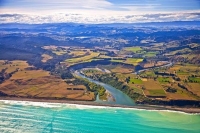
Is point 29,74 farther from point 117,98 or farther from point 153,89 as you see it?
point 153,89

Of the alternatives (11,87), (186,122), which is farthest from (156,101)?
(11,87)

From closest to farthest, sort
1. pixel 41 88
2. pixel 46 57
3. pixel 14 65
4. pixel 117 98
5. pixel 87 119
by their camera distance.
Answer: pixel 87 119, pixel 117 98, pixel 41 88, pixel 14 65, pixel 46 57

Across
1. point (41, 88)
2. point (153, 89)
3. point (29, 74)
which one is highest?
point (29, 74)

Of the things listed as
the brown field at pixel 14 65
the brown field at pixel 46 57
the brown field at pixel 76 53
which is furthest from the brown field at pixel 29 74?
the brown field at pixel 76 53

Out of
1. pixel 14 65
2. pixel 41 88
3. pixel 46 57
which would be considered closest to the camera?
pixel 41 88

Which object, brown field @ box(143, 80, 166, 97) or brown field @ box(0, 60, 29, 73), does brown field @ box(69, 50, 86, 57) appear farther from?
brown field @ box(143, 80, 166, 97)

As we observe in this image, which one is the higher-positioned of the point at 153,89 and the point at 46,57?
the point at 46,57

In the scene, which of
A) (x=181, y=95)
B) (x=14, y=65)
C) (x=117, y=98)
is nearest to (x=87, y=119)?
(x=117, y=98)

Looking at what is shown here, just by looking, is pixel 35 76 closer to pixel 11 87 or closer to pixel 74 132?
pixel 11 87

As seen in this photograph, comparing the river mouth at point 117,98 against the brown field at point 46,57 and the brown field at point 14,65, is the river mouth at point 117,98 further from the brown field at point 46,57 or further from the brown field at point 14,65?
the brown field at point 46,57
